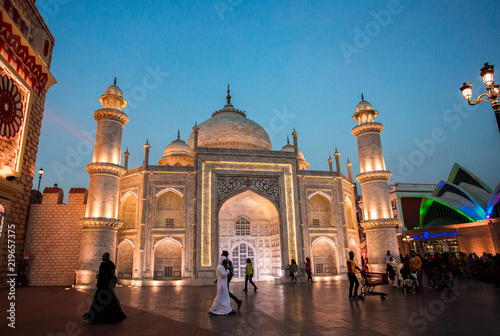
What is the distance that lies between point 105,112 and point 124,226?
7427mm

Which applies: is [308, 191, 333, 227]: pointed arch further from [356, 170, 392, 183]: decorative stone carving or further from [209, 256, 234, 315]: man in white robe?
[209, 256, 234, 315]: man in white robe

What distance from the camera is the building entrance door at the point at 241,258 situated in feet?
71.4

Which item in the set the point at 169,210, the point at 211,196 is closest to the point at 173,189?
the point at 169,210

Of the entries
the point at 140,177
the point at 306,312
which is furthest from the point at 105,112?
the point at 306,312

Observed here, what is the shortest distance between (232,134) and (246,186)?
6588 mm

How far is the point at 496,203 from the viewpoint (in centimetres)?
2522

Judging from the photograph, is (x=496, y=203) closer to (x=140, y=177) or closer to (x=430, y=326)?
(x=430, y=326)

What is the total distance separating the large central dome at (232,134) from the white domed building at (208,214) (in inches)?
172

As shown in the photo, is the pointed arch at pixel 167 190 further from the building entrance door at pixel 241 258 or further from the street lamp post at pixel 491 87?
the street lamp post at pixel 491 87

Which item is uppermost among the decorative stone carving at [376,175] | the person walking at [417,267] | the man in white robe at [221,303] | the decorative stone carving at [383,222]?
the decorative stone carving at [376,175]

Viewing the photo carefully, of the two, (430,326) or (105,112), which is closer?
(430,326)

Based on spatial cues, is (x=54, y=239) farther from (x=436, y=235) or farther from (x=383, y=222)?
(x=436, y=235)

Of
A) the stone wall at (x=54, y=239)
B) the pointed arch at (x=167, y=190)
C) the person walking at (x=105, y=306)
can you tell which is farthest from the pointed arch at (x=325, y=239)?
the person walking at (x=105, y=306)

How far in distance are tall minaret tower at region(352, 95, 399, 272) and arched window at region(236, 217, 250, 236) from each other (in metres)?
7.50
